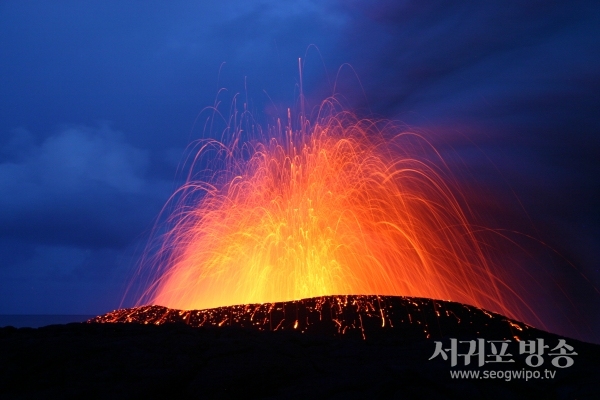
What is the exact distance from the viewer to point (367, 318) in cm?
1451

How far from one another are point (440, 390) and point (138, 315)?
13.8 metres

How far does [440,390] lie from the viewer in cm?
660

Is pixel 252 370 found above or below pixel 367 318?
below

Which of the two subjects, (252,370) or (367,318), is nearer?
(252,370)

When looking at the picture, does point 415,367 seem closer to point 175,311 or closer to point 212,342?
point 212,342

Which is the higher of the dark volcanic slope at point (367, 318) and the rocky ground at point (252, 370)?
the dark volcanic slope at point (367, 318)

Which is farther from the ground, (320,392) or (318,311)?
(318,311)

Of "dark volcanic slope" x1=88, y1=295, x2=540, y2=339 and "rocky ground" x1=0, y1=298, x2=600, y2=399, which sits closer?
"rocky ground" x1=0, y1=298, x2=600, y2=399

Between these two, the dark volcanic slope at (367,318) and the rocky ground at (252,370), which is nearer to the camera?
the rocky ground at (252,370)

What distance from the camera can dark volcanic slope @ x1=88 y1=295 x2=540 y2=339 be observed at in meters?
13.6

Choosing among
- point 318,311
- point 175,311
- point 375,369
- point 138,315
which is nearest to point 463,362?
point 375,369

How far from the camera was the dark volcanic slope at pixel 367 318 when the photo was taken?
13.6 m

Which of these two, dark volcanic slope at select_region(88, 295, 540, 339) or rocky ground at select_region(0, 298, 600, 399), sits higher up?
dark volcanic slope at select_region(88, 295, 540, 339)

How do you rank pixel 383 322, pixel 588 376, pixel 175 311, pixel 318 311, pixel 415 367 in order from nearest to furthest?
pixel 588 376, pixel 415 367, pixel 383 322, pixel 318 311, pixel 175 311
